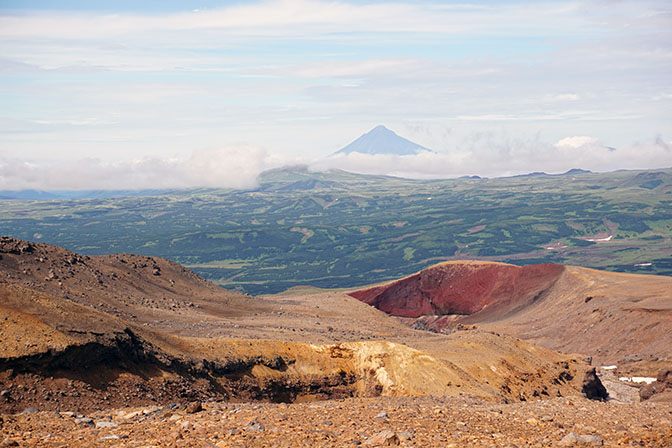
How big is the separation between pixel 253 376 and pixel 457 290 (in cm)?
7520

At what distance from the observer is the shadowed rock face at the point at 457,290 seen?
96.5 meters

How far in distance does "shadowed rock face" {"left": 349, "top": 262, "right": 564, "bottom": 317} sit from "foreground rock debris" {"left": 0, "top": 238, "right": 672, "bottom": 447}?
98.9ft

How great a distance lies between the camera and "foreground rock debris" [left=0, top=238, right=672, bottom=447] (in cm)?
1636

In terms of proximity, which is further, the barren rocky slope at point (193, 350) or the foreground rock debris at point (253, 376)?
the barren rocky slope at point (193, 350)

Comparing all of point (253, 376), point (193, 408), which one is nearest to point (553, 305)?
point (253, 376)

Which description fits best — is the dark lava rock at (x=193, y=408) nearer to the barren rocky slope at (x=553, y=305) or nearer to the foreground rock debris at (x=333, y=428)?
the foreground rock debris at (x=333, y=428)

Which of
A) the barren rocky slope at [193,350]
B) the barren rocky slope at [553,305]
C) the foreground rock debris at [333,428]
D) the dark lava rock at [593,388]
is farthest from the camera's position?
the barren rocky slope at [553,305]

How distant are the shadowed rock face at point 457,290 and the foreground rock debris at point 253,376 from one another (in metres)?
30.1

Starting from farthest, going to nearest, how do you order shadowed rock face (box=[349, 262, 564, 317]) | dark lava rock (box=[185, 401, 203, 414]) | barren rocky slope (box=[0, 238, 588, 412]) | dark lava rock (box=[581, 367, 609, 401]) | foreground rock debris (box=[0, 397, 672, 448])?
shadowed rock face (box=[349, 262, 564, 317]) < dark lava rock (box=[581, 367, 609, 401]) < barren rocky slope (box=[0, 238, 588, 412]) < dark lava rock (box=[185, 401, 203, 414]) < foreground rock debris (box=[0, 397, 672, 448])

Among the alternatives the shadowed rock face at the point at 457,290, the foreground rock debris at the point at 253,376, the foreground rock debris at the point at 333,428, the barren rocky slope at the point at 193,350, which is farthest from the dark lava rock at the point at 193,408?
the shadowed rock face at the point at 457,290

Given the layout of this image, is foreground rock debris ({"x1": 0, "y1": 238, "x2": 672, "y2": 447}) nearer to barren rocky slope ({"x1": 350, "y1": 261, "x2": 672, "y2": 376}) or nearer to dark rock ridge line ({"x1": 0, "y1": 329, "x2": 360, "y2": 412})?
dark rock ridge line ({"x1": 0, "y1": 329, "x2": 360, "y2": 412})

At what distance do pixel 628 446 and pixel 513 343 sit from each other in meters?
38.6

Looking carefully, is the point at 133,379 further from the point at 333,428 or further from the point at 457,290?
the point at 457,290

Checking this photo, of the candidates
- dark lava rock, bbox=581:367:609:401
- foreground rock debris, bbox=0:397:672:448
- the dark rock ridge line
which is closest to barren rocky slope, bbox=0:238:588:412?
the dark rock ridge line
